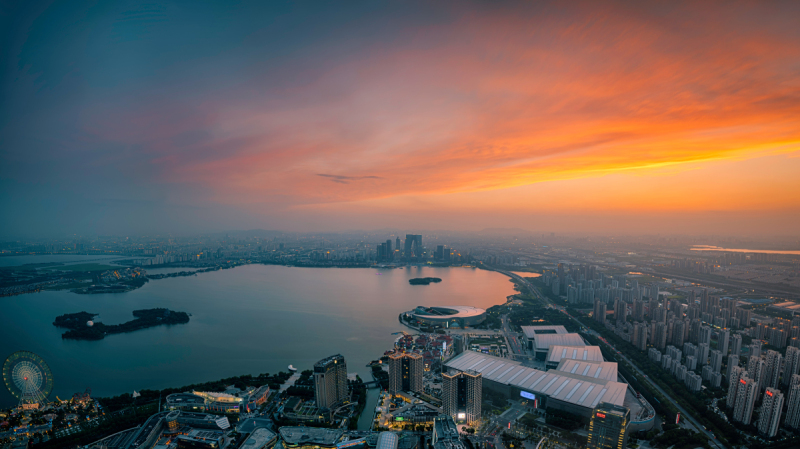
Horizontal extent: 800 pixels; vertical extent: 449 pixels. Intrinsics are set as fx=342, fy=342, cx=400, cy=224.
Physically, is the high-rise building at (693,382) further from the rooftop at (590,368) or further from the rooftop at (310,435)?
the rooftop at (310,435)

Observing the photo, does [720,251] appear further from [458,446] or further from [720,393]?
[458,446]

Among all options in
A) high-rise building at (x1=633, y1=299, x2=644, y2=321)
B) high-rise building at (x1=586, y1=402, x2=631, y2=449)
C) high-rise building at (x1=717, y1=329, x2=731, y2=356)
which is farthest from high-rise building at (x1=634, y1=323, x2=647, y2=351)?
high-rise building at (x1=586, y1=402, x2=631, y2=449)

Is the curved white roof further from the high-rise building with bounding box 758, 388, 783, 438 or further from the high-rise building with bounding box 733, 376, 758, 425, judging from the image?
the high-rise building with bounding box 758, 388, 783, 438

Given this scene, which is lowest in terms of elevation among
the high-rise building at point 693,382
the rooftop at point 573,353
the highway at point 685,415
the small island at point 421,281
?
the highway at point 685,415

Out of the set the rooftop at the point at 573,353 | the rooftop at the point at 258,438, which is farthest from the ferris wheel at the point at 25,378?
the rooftop at the point at 573,353

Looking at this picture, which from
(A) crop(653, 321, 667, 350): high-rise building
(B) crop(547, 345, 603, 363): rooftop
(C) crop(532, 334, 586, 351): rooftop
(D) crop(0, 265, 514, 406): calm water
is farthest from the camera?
(A) crop(653, 321, 667, 350): high-rise building

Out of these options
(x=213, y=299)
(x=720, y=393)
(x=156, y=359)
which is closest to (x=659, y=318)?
(x=720, y=393)
